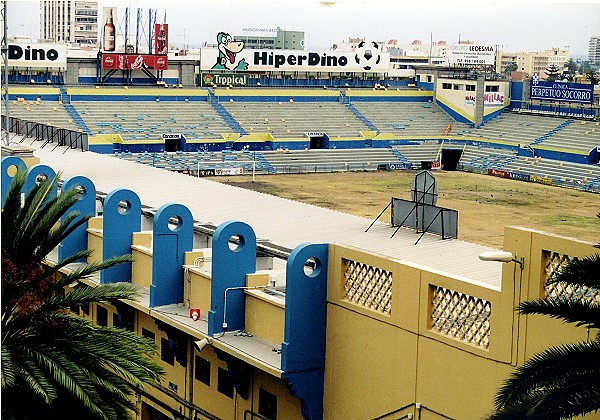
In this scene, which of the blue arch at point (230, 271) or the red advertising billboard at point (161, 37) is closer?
the blue arch at point (230, 271)

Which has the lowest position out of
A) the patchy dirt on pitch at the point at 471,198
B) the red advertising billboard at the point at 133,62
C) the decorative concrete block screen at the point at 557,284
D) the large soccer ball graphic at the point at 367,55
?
the patchy dirt on pitch at the point at 471,198

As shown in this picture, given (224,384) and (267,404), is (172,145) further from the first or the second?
(267,404)

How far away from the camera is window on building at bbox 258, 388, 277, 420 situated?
44.0ft

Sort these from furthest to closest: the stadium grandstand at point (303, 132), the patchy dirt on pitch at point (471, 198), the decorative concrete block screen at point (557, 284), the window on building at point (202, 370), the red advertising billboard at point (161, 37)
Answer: the red advertising billboard at point (161, 37), the stadium grandstand at point (303, 132), the patchy dirt on pitch at point (471, 198), the window on building at point (202, 370), the decorative concrete block screen at point (557, 284)

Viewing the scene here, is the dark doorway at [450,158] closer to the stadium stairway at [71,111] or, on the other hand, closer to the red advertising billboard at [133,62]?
the red advertising billboard at [133,62]

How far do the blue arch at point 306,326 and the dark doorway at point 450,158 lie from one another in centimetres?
6668

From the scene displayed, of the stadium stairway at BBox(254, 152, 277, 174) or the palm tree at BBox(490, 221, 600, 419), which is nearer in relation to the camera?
the palm tree at BBox(490, 221, 600, 419)

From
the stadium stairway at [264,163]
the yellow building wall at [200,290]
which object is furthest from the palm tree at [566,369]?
the stadium stairway at [264,163]

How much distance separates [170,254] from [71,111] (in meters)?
60.4

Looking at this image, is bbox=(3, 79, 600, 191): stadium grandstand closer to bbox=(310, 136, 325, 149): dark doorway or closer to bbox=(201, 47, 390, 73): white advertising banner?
bbox=(310, 136, 325, 149): dark doorway

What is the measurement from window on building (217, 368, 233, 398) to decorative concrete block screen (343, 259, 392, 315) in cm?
253

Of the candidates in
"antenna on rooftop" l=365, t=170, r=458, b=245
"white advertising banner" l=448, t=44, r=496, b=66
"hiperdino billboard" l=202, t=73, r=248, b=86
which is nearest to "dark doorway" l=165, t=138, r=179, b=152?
"hiperdino billboard" l=202, t=73, r=248, b=86

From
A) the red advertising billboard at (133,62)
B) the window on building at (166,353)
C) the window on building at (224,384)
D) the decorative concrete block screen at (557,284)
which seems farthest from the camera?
the red advertising billboard at (133,62)

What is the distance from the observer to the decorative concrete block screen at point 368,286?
11906mm
